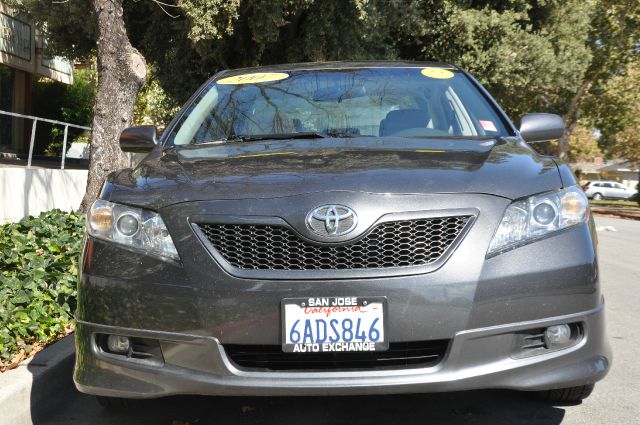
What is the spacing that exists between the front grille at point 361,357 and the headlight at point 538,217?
417 mm

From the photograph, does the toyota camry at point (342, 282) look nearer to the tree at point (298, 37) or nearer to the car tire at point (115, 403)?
the car tire at point (115, 403)

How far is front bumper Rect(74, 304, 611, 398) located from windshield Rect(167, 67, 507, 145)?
137cm

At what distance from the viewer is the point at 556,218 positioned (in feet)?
10.0

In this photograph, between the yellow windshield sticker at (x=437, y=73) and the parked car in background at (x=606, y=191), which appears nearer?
the yellow windshield sticker at (x=437, y=73)

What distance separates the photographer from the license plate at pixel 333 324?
281cm

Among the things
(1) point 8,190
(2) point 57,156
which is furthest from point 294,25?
(1) point 8,190

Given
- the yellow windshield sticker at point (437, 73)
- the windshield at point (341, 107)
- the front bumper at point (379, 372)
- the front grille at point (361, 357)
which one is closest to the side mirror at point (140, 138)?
the windshield at point (341, 107)

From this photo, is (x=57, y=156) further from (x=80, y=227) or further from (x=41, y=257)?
(x=41, y=257)

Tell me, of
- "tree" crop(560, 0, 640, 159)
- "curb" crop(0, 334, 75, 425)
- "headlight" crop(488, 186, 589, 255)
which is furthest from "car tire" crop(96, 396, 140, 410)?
"tree" crop(560, 0, 640, 159)

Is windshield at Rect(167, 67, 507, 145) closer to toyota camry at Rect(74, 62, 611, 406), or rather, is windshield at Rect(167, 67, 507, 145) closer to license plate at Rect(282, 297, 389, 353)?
toyota camry at Rect(74, 62, 611, 406)

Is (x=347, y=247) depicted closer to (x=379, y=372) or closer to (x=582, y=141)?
(x=379, y=372)

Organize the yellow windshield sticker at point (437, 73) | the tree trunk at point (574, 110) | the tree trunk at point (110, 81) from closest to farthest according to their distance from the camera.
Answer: the yellow windshield sticker at point (437, 73) → the tree trunk at point (110, 81) → the tree trunk at point (574, 110)

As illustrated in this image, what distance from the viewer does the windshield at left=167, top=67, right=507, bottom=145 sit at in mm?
4180

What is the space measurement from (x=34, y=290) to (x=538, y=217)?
3.51 meters
